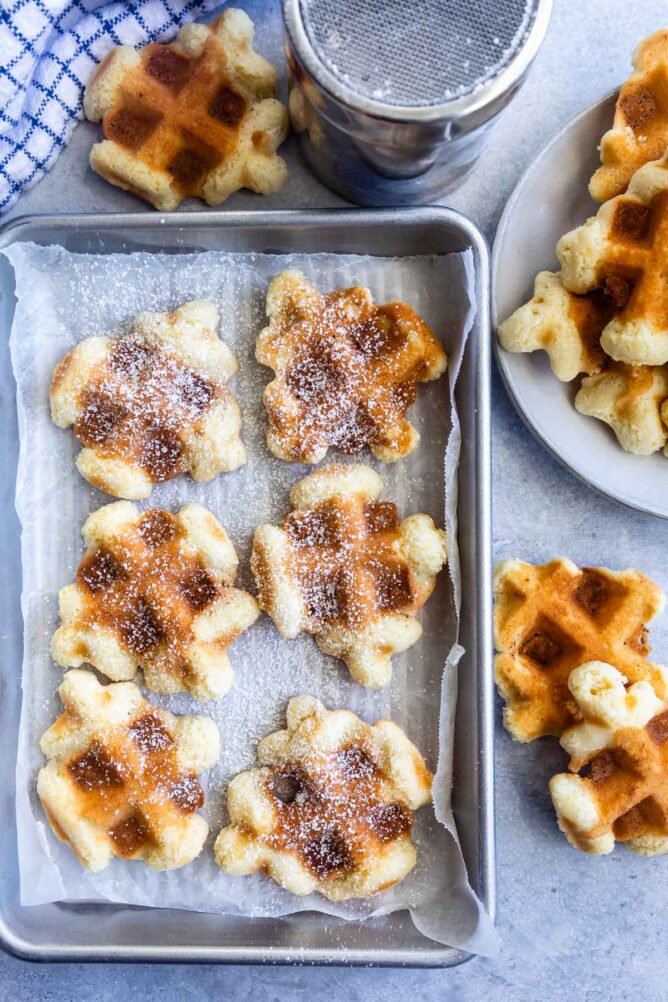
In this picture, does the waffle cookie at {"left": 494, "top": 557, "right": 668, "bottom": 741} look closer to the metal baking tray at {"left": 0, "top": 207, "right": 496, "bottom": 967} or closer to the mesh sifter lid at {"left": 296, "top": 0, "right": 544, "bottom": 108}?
the metal baking tray at {"left": 0, "top": 207, "right": 496, "bottom": 967}

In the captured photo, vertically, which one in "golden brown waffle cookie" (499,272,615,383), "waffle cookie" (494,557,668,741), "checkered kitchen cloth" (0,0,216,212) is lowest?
"waffle cookie" (494,557,668,741)

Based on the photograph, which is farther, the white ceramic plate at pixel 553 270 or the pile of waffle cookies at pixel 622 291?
the white ceramic plate at pixel 553 270

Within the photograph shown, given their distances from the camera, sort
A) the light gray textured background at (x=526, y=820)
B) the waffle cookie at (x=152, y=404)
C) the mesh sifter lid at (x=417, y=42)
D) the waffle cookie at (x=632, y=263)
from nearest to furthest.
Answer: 1. the mesh sifter lid at (x=417, y=42)
2. the waffle cookie at (x=632, y=263)
3. the waffle cookie at (x=152, y=404)
4. the light gray textured background at (x=526, y=820)

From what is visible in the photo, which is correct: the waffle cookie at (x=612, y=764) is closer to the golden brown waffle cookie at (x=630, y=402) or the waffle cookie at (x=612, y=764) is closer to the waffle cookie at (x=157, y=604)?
the golden brown waffle cookie at (x=630, y=402)

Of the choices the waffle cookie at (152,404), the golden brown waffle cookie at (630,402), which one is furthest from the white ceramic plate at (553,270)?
the waffle cookie at (152,404)

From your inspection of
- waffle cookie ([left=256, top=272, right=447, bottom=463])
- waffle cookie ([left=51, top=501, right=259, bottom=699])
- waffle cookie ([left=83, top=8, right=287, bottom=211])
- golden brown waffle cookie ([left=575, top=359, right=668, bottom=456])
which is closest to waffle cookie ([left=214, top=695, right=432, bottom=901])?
waffle cookie ([left=51, top=501, right=259, bottom=699])

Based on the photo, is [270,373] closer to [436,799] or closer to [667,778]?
[436,799]

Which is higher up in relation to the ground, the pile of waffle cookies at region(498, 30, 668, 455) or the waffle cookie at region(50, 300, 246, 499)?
Result: the waffle cookie at region(50, 300, 246, 499)
